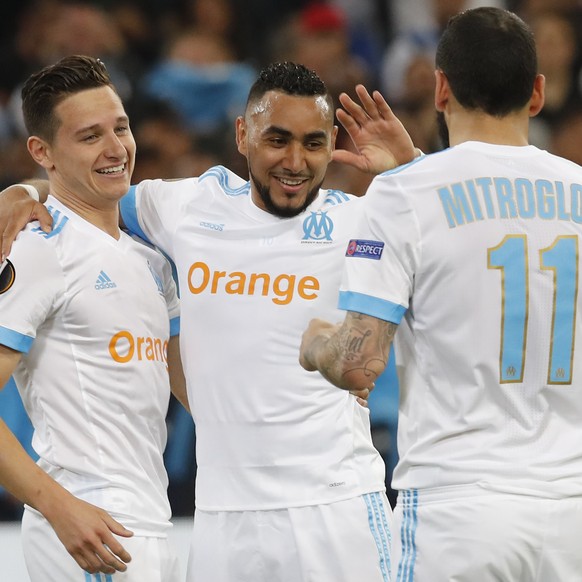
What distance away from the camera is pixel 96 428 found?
391 centimetres

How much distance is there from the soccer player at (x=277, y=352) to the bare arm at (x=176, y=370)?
0.23 meters

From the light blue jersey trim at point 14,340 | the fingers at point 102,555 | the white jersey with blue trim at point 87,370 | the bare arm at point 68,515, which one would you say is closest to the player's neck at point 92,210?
the white jersey with blue trim at point 87,370

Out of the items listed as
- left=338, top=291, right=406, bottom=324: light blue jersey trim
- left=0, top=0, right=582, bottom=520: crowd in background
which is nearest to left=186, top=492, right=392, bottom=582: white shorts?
left=338, top=291, right=406, bottom=324: light blue jersey trim

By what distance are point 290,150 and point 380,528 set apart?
1412 mm

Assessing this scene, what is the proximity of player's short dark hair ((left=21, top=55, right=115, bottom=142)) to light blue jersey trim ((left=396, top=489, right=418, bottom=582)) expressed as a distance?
1.92 m

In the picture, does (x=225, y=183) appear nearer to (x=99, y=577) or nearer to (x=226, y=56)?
(x=99, y=577)

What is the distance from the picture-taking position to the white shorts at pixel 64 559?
149 inches

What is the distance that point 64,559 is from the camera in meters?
3.81

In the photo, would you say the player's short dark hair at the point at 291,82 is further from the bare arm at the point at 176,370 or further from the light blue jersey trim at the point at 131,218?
the bare arm at the point at 176,370

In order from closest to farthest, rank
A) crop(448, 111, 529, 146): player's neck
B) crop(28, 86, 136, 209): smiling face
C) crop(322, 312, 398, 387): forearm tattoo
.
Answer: crop(322, 312, 398, 387): forearm tattoo < crop(448, 111, 529, 146): player's neck < crop(28, 86, 136, 209): smiling face

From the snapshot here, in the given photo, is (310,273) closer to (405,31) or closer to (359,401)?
(359,401)

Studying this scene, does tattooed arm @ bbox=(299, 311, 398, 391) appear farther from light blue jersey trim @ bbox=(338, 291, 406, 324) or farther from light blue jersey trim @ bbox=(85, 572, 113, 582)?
light blue jersey trim @ bbox=(85, 572, 113, 582)

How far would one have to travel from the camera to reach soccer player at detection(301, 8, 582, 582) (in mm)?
3182

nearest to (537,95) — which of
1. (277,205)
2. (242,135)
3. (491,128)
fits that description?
(491,128)
